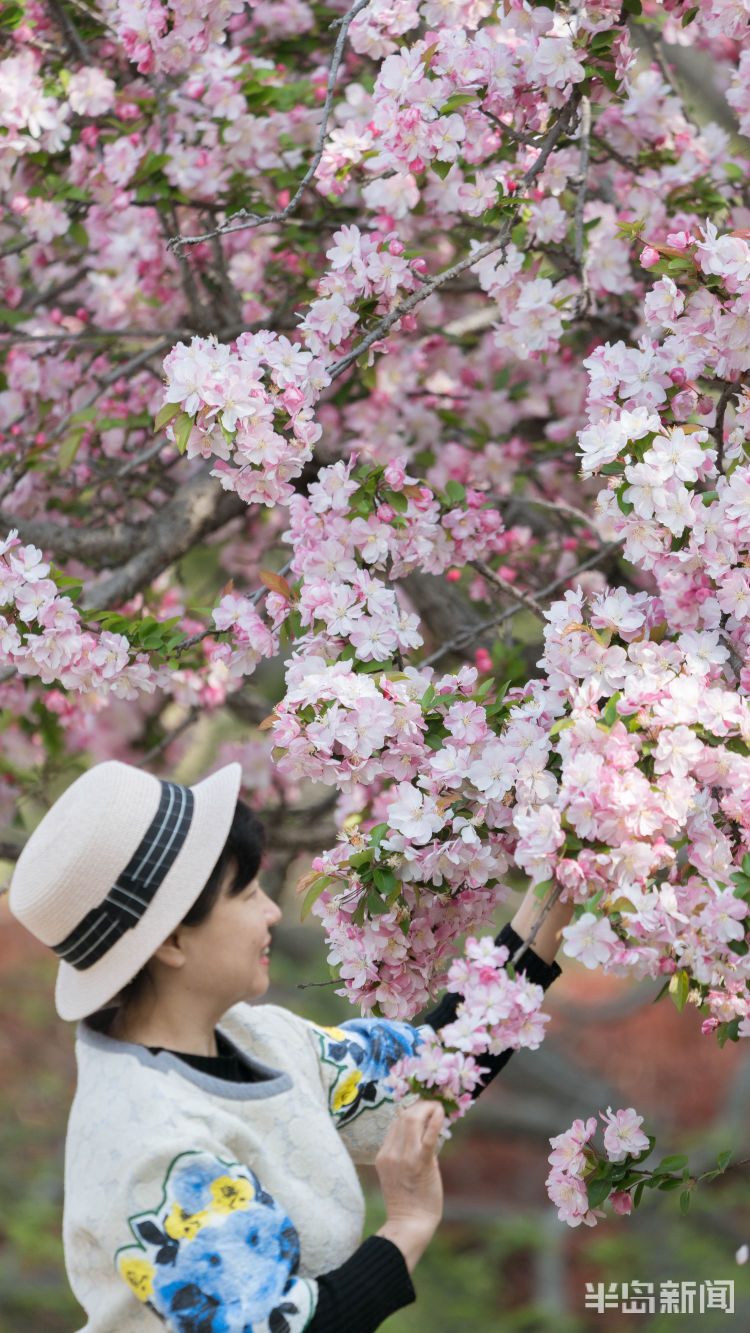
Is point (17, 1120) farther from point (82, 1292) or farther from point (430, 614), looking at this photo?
point (82, 1292)

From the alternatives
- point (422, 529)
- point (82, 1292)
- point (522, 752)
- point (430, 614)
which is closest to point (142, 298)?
point (430, 614)

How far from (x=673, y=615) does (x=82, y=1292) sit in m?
1.03

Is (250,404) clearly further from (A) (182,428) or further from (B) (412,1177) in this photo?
(B) (412,1177)

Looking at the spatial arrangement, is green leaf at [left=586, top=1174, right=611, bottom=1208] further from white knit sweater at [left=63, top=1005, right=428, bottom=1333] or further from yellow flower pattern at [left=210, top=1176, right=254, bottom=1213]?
yellow flower pattern at [left=210, top=1176, right=254, bottom=1213]

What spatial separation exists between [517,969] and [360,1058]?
29 cm

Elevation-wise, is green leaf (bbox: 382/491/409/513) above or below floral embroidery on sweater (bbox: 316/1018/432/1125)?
above

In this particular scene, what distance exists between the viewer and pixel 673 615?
1737 millimetres

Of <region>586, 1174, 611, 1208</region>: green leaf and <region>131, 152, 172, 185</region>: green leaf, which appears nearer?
<region>586, 1174, 611, 1208</region>: green leaf

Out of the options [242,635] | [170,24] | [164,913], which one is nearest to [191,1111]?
[164,913]

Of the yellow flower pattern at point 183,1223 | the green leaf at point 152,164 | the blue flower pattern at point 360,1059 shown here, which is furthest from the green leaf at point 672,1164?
the green leaf at point 152,164

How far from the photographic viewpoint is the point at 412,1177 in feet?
5.15

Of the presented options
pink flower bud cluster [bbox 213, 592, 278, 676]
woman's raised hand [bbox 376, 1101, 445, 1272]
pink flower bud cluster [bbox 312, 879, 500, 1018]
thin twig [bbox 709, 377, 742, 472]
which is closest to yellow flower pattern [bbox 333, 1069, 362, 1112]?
pink flower bud cluster [bbox 312, 879, 500, 1018]

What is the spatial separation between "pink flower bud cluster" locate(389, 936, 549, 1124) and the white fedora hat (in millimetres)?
315

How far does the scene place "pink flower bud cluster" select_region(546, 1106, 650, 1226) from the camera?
1775 mm
